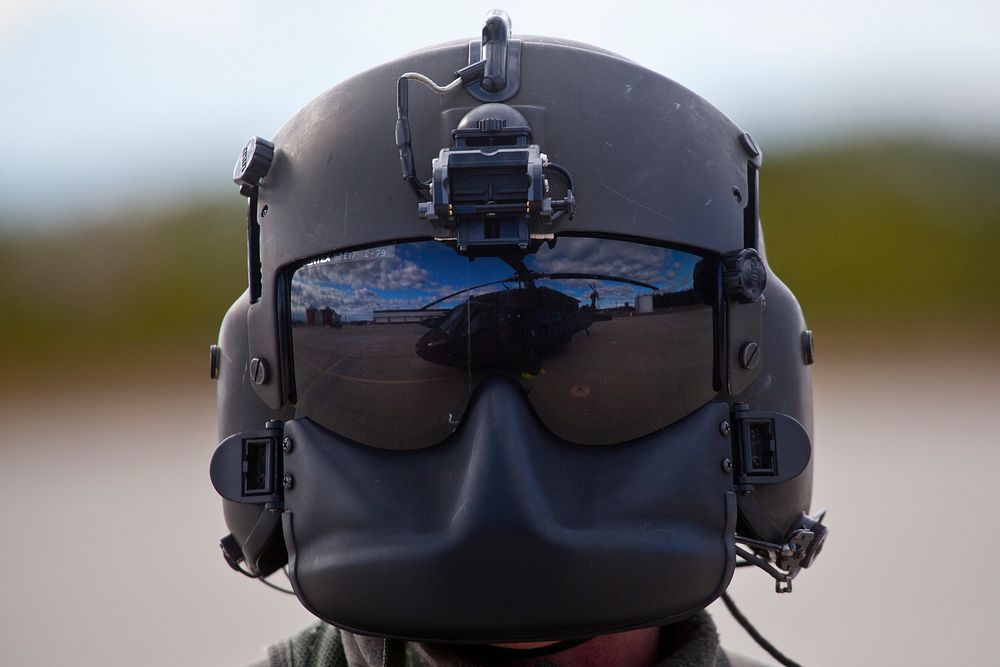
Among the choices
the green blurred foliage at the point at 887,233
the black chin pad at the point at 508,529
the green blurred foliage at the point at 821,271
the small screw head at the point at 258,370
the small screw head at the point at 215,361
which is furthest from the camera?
the green blurred foliage at the point at 821,271

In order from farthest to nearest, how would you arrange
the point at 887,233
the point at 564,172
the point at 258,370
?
the point at 887,233
the point at 258,370
the point at 564,172

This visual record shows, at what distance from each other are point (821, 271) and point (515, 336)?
653cm

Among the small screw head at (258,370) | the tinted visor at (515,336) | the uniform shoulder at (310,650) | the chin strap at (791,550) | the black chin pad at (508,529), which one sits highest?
the tinted visor at (515,336)

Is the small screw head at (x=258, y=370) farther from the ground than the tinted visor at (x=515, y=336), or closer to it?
closer to it

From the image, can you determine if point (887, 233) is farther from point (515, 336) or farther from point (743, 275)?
point (515, 336)

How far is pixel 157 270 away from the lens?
26.7 ft

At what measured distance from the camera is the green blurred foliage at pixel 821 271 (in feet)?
25.4

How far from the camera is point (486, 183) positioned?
4.58ft

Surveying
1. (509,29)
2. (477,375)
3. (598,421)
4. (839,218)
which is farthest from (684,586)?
(839,218)

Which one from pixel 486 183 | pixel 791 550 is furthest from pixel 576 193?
pixel 791 550

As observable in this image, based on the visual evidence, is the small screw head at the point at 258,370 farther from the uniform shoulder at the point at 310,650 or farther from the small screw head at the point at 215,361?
the uniform shoulder at the point at 310,650

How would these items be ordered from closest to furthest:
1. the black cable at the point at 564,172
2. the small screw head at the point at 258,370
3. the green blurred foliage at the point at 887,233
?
the black cable at the point at 564,172, the small screw head at the point at 258,370, the green blurred foliage at the point at 887,233

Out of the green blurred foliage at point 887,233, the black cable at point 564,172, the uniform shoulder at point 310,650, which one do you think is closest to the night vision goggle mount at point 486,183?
the black cable at point 564,172

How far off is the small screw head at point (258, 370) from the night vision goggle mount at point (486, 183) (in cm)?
38
